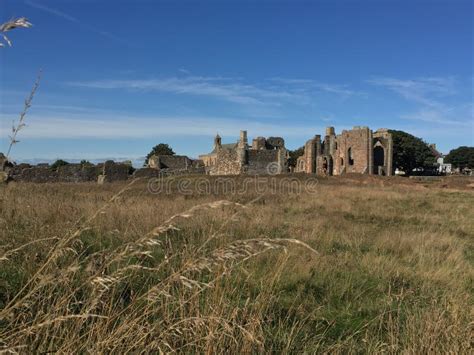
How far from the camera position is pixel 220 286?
2.88 metres

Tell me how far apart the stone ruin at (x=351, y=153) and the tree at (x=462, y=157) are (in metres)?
57.1

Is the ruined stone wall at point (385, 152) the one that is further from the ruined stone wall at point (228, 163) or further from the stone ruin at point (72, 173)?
the stone ruin at point (72, 173)

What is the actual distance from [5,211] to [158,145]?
81.2 m

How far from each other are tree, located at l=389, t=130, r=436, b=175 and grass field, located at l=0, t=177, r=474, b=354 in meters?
66.8

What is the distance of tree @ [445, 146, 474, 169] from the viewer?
311ft

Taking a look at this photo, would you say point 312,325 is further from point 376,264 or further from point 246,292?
point 376,264

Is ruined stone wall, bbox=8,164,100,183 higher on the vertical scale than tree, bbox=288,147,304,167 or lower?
lower

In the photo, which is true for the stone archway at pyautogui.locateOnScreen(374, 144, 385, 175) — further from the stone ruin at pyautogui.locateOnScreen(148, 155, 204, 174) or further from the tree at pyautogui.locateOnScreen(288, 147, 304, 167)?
the tree at pyautogui.locateOnScreen(288, 147, 304, 167)

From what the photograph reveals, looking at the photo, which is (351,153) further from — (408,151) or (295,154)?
(295,154)

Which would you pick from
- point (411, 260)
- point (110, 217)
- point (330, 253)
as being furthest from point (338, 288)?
point (110, 217)

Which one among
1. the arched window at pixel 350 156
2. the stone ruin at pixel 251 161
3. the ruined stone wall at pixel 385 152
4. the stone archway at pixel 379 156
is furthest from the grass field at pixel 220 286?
the stone archway at pixel 379 156

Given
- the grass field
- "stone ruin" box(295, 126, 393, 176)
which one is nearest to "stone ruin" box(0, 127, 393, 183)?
"stone ruin" box(295, 126, 393, 176)

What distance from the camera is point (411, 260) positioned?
5.39m

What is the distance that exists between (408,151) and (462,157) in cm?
3683
